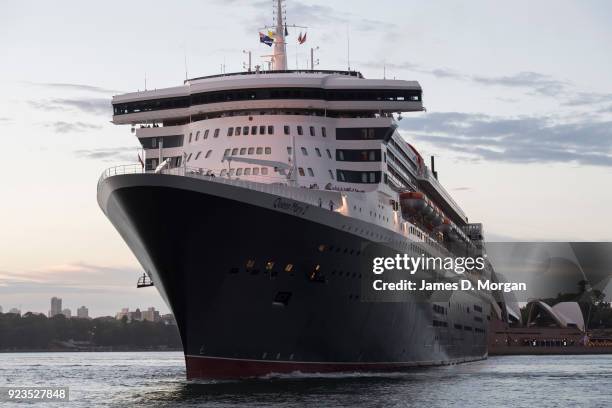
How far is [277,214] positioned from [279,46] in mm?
19666

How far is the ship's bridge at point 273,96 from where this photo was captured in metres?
51.1

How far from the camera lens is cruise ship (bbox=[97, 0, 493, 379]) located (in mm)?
42250

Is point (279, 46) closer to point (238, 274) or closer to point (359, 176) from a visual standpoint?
point (359, 176)

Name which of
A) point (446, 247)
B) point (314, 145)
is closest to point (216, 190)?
point (314, 145)

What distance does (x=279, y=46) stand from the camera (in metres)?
60.0

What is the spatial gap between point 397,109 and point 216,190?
48.6ft

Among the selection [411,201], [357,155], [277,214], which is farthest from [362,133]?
[277,214]

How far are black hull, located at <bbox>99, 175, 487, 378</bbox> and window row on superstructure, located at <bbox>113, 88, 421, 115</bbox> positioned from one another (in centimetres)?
862

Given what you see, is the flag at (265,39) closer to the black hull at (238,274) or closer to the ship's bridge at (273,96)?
the ship's bridge at (273,96)

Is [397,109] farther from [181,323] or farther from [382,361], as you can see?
[181,323]

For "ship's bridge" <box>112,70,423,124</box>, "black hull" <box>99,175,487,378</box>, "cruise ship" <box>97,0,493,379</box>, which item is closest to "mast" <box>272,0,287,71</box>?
"cruise ship" <box>97,0,493,379</box>

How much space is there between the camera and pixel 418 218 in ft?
205

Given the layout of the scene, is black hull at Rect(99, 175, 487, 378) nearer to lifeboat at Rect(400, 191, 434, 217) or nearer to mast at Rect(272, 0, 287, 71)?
lifeboat at Rect(400, 191, 434, 217)

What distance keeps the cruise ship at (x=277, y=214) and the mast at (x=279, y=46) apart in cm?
7
